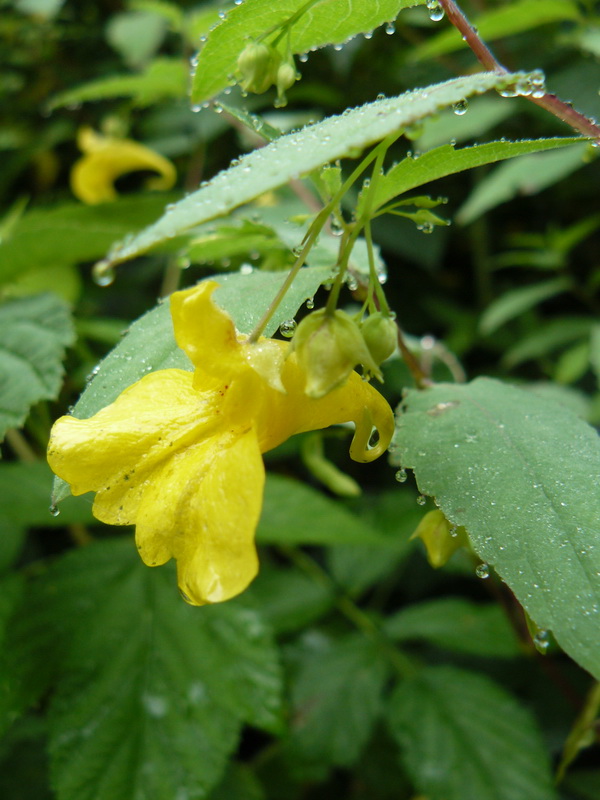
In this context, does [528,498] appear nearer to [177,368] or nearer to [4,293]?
[177,368]

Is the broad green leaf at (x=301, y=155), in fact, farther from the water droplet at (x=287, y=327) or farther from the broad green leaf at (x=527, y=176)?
the broad green leaf at (x=527, y=176)

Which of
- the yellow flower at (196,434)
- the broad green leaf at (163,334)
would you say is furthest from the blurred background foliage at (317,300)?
the yellow flower at (196,434)

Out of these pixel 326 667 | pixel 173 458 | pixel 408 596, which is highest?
pixel 173 458

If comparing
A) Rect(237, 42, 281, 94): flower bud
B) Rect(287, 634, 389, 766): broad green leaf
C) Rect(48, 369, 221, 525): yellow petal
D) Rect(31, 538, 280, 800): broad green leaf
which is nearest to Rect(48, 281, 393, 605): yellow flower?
Rect(48, 369, 221, 525): yellow petal

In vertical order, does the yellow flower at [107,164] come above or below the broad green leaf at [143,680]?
above

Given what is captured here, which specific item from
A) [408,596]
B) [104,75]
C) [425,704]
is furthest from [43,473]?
[104,75]

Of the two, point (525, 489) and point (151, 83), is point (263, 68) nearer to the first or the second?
point (525, 489)

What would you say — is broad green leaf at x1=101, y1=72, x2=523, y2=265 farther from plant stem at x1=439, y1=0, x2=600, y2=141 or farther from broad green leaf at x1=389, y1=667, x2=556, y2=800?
broad green leaf at x1=389, y1=667, x2=556, y2=800
